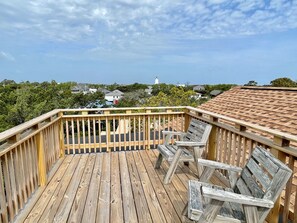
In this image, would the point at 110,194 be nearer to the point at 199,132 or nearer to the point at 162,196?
the point at 162,196

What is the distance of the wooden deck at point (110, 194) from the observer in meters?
2.24

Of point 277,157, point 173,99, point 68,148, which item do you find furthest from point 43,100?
point 277,157

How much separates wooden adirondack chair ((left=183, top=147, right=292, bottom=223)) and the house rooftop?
3104 mm

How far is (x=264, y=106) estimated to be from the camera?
21.2ft

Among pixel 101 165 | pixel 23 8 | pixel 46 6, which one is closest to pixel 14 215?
pixel 101 165

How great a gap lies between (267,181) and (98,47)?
777 inches

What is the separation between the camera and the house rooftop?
500 cm

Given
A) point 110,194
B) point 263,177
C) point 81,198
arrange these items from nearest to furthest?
1. point 263,177
2. point 81,198
3. point 110,194

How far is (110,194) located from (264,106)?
5.77 metres

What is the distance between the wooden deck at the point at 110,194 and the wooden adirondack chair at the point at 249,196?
0.70 m

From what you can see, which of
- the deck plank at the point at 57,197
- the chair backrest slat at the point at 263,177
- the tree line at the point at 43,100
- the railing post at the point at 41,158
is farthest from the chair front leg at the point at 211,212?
the tree line at the point at 43,100

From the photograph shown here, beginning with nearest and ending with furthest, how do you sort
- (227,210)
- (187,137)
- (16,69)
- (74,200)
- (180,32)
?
1. (227,210)
2. (74,200)
3. (187,137)
4. (180,32)
5. (16,69)

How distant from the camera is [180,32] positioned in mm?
12836

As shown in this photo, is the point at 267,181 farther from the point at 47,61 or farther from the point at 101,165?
the point at 47,61
